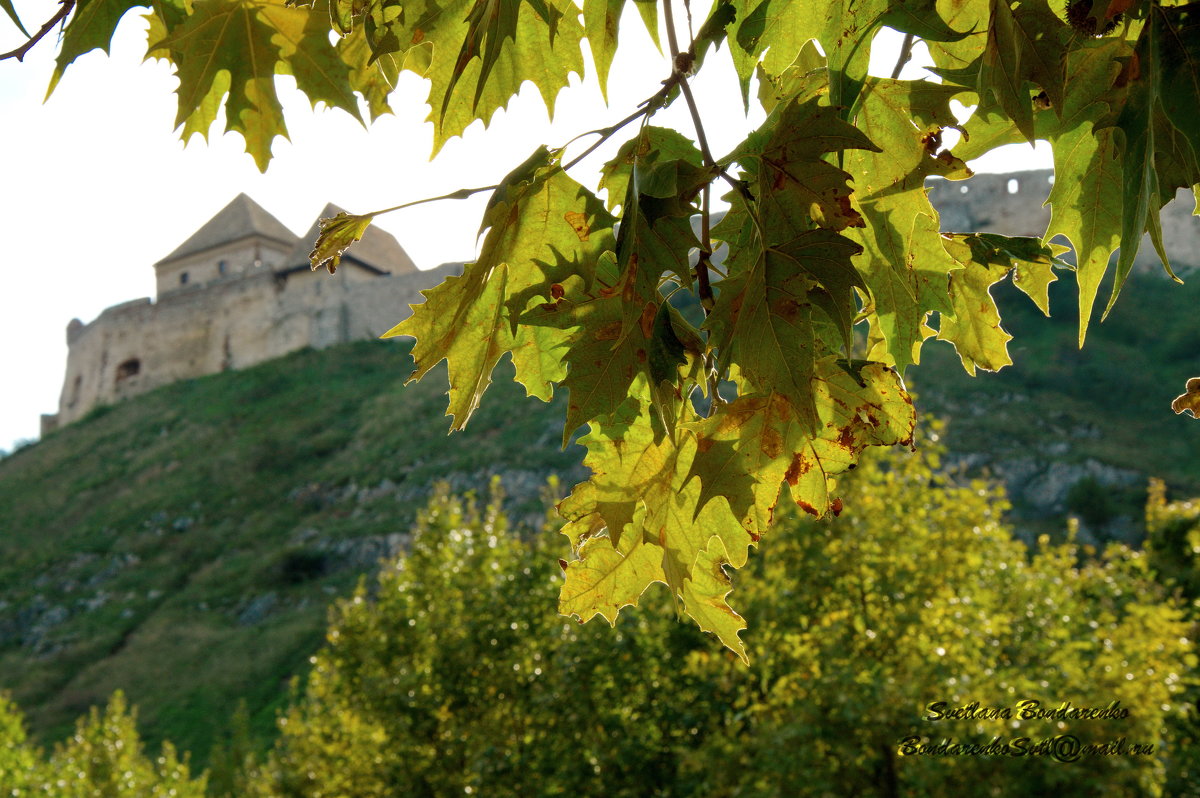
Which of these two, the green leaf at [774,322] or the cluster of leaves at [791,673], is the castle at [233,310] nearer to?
the cluster of leaves at [791,673]

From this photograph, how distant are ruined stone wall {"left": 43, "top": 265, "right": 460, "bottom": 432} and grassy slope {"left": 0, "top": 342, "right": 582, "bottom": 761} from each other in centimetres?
89

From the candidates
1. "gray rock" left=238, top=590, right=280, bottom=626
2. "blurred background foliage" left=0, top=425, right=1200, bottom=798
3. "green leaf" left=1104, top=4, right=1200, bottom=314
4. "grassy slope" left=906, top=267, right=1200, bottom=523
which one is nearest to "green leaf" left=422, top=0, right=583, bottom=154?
"green leaf" left=1104, top=4, right=1200, bottom=314

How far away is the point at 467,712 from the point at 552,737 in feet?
3.76

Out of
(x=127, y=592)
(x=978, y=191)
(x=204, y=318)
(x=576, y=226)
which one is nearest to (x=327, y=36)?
(x=576, y=226)

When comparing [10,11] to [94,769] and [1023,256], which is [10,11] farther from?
[94,769]

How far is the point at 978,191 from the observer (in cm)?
3105

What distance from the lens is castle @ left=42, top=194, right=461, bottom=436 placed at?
3344 cm

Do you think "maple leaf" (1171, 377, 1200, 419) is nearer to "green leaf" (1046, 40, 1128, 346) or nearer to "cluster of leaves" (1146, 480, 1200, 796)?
"green leaf" (1046, 40, 1128, 346)

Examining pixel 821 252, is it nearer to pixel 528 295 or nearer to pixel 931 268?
pixel 931 268

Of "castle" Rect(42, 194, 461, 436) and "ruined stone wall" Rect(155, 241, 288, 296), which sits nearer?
"castle" Rect(42, 194, 461, 436)

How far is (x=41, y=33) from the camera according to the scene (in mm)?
1096

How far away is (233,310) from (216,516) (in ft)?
28.4


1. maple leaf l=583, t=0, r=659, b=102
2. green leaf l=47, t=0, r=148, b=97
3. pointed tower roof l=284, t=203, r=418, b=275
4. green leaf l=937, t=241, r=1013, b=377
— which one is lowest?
green leaf l=937, t=241, r=1013, b=377

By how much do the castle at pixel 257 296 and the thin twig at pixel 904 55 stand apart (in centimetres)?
2999
